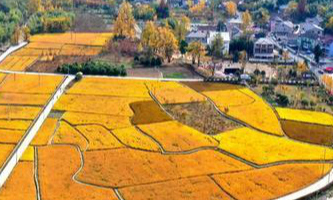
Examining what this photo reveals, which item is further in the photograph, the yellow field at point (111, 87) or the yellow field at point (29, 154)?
the yellow field at point (111, 87)

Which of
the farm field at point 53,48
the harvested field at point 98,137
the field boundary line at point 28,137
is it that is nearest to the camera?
the field boundary line at point 28,137

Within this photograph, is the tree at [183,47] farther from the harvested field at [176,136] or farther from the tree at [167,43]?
the harvested field at [176,136]

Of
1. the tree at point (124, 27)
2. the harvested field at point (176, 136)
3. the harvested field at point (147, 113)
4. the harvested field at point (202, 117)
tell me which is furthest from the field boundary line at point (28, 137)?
the tree at point (124, 27)

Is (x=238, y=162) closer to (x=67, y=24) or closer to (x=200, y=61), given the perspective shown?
(x=200, y=61)

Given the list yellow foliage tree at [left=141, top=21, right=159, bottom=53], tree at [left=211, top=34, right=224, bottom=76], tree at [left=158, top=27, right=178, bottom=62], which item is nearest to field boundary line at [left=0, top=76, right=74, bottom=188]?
yellow foliage tree at [left=141, top=21, right=159, bottom=53]

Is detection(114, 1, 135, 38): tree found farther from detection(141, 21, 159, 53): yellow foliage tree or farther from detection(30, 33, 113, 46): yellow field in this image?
detection(141, 21, 159, 53): yellow foliage tree

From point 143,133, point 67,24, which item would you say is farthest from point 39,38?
point 143,133
